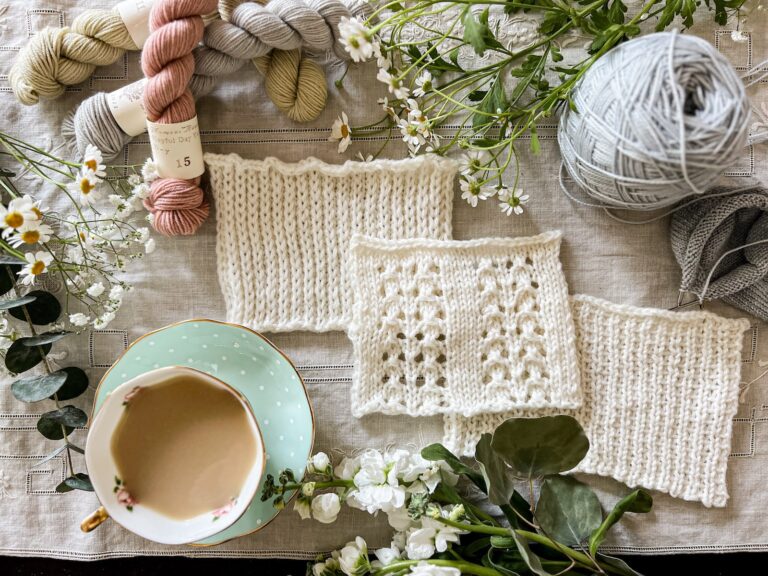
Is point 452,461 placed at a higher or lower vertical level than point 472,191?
lower

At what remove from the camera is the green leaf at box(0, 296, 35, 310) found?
798mm

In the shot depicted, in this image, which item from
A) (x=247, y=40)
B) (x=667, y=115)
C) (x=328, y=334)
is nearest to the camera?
(x=667, y=115)

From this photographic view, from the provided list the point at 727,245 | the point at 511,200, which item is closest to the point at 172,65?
the point at 511,200

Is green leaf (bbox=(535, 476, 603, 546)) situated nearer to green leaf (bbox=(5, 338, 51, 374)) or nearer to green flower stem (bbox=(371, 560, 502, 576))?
green flower stem (bbox=(371, 560, 502, 576))

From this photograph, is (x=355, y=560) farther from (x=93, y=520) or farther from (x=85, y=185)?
(x=85, y=185)

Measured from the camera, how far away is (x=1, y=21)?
0.88 m

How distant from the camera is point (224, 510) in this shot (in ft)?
2.52

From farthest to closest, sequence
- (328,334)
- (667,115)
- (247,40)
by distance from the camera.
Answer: (328,334), (247,40), (667,115)

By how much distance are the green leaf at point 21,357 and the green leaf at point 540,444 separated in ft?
2.12

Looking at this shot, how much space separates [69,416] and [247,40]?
1.90 feet

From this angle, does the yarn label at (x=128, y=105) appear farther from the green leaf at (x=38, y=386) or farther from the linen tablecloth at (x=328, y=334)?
the green leaf at (x=38, y=386)

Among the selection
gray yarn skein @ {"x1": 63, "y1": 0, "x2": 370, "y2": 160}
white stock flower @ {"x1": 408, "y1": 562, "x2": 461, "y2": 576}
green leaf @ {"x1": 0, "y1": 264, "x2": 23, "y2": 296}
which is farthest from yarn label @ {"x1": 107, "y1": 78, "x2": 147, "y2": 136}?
white stock flower @ {"x1": 408, "y1": 562, "x2": 461, "y2": 576}

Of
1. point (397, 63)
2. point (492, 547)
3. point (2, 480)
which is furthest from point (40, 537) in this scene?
point (397, 63)

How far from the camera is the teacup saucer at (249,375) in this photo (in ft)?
2.66
